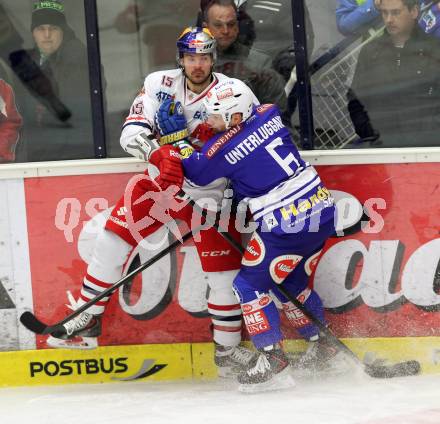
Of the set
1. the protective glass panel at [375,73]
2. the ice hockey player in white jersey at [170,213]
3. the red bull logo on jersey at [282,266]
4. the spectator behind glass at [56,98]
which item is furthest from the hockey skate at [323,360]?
the spectator behind glass at [56,98]

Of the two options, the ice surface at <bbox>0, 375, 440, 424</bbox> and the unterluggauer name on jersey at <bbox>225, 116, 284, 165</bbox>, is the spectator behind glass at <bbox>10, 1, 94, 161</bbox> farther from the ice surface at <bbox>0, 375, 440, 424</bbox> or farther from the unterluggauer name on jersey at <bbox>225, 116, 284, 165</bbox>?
the ice surface at <bbox>0, 375, 440, 424</bbox>

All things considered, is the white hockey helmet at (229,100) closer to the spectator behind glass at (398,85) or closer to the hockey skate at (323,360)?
the spectator behind glass at (398,85)

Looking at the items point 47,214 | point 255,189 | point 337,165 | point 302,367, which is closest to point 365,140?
point 337,165

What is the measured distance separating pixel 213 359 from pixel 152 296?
45 cm

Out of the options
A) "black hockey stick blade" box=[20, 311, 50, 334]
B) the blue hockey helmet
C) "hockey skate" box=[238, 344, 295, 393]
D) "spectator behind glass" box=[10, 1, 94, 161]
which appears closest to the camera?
the blue hockey helmet

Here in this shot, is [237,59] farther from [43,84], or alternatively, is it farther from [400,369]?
[400,369]

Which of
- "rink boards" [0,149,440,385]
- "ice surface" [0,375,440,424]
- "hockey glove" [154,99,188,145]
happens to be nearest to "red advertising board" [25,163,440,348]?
"rink boards" [0,149,440,385]

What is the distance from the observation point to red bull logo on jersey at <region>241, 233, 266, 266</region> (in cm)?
470

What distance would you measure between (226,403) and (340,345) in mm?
657

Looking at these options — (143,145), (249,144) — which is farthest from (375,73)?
(143,145)

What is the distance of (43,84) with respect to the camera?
504 cm

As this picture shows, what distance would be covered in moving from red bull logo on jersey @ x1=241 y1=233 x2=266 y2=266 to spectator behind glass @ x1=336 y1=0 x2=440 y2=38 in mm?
1105

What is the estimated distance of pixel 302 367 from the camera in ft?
16.5

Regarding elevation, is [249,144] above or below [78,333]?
above
